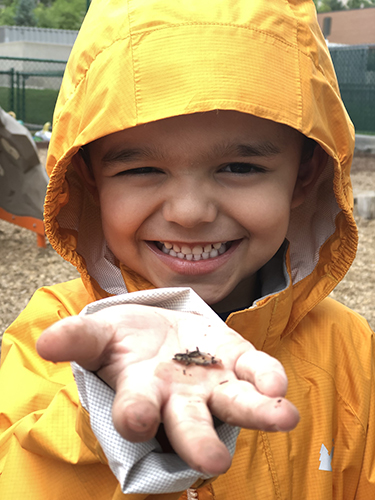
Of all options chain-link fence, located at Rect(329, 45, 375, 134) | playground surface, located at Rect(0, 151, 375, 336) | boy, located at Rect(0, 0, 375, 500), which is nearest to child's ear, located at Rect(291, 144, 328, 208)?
boy, located at Rect(0, 0, 375, 500)

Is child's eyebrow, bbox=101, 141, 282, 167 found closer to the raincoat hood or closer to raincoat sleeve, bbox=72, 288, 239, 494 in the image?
the raincoat hood

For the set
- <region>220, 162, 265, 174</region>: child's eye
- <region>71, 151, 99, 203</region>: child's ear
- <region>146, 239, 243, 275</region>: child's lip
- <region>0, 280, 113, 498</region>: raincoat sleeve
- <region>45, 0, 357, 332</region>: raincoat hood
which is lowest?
<region>0, 280, 113, 498</region>: raincoat sleeve

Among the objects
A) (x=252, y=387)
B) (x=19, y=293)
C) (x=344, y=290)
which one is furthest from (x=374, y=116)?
(x=252, y=387)

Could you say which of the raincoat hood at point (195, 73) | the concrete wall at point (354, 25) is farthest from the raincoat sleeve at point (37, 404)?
the concrete wall at point (354, 25)

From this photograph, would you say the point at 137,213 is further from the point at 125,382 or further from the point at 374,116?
the point at 374,116

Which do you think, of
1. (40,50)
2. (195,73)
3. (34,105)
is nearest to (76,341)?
(195,73)

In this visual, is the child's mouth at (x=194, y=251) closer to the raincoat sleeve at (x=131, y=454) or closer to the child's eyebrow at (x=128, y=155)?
the child's eyebrow at (x=128, y=155)
